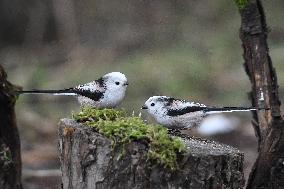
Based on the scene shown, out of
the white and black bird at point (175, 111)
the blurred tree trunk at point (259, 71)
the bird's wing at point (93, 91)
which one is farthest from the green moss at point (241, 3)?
the bird's wing at point (93, 91)

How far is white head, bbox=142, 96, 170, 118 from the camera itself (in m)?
6.11

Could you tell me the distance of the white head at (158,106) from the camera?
611 cm

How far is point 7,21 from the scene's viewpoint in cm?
1548

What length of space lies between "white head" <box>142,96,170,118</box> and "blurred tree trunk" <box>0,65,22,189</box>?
4.44ft

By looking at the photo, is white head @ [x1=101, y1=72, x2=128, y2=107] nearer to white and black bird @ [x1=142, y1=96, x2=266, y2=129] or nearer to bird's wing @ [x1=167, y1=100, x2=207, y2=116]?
white and black bird @ [x1=142, y1=96, x2=266, y2=129]

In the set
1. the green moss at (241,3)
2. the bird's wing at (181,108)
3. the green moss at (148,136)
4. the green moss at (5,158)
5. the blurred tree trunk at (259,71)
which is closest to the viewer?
the green moss at (148,136)

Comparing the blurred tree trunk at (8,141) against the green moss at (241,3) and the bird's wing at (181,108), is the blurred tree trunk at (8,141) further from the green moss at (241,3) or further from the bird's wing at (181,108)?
the green moss at (241,3)

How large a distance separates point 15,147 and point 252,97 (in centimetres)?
213

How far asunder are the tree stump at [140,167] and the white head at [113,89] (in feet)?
3.50

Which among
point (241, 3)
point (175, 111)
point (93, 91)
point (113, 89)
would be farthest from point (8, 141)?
point (241, 3)

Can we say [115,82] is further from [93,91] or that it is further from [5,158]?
[5,158]

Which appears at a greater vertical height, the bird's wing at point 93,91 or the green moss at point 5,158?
the bird's wing at point 93,91

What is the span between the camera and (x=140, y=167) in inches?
196

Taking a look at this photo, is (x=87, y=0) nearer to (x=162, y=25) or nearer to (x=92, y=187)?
(x=162, y=25)
